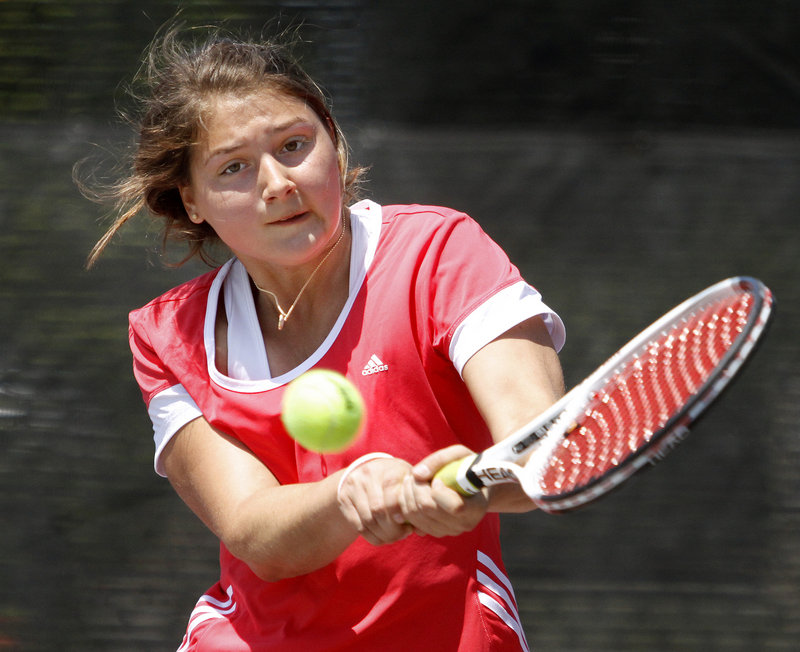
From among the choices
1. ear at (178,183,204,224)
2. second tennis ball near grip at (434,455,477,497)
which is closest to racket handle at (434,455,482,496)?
second tennis ball near grip at (434,455,477,497)

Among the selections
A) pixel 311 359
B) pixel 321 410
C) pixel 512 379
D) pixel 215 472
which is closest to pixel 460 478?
pixel 512 379

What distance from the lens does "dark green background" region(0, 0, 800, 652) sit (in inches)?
104

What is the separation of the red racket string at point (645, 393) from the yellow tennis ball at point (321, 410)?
1.32 feet

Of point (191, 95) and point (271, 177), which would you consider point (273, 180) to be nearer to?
point (271, 177)

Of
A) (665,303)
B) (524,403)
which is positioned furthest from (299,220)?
(665,303)

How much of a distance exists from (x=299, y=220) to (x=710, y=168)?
1.35 m

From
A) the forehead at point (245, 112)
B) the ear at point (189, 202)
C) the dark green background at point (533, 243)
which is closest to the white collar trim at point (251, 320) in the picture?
the ear at point (189, 202)

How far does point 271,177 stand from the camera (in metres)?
1.71

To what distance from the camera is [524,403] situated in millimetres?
1517

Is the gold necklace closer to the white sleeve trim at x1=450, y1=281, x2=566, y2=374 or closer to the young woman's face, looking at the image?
the young woman's face

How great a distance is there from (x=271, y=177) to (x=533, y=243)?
1164mm

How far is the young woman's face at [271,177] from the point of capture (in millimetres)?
1726

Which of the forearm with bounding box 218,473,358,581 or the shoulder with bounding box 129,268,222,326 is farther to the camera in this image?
the shoulder with bounding box 129,268,222,326

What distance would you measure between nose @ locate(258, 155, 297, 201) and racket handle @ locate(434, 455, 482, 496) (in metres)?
0.58
